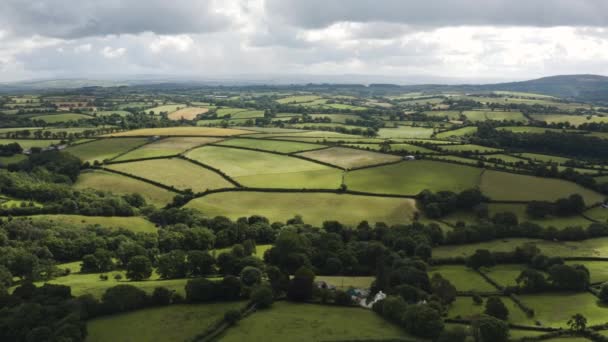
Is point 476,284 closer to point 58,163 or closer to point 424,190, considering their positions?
point 424,190

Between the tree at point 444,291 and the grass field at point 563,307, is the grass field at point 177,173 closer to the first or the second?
the tree at point 444,291

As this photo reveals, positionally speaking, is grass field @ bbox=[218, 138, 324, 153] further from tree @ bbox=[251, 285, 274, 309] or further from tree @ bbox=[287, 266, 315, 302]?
tree @ bbox=[251, 285, 274, 309]

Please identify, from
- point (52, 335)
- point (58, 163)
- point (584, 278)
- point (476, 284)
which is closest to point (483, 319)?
point (476, 284)

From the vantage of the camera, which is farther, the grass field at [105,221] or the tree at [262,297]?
the grass field at [105,221]

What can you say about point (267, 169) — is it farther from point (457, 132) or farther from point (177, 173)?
point (457, 132)

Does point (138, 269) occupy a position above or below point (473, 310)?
above

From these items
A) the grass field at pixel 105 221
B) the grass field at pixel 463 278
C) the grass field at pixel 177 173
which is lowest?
the grass field at pixel 463 278

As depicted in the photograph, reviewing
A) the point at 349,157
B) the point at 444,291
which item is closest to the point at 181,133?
the point at 349,157

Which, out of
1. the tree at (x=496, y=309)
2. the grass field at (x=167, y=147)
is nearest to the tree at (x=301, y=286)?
the tree at (x=496, y=309)
